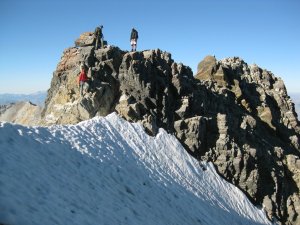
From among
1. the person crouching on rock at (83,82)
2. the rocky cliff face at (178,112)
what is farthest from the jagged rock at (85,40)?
the person crouching on rock at (83,82)

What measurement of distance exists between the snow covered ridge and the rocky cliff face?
91.3 inches

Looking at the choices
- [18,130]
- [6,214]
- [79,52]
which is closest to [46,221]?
[6,214]

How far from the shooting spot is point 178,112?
40.1 m

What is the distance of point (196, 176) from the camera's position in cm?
3475

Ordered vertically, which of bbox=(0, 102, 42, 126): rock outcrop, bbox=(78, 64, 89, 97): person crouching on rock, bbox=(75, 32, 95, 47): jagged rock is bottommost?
bbox=(0, 102, 42, 126): rock outcrop

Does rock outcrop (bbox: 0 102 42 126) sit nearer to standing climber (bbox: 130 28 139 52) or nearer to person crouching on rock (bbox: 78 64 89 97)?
person crouching on rock (bbox: 78 64 89 97)

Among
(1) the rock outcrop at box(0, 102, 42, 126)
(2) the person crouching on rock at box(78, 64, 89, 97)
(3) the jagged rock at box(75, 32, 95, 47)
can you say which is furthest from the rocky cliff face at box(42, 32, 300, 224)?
(1) the rock outcrop at box(0, 102, 42, 126)

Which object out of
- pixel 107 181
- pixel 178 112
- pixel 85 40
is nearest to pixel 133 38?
pixel 85 40

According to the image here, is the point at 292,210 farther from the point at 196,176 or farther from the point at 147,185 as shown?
the point at 147,185

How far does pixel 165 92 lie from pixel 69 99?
11015mm

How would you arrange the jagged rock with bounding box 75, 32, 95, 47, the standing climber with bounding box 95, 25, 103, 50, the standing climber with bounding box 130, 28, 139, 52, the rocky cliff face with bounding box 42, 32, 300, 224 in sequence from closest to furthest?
the rocky cliff face with bounding box 42, 32, 300, 224 < the standing climber with bounding box 130, 28, 139, 52 < the standing climber with bounding box 95, 25, 103, 50 < the jagged rock with bounding box 75, 32, 95, 47

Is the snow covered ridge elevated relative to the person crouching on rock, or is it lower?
lower

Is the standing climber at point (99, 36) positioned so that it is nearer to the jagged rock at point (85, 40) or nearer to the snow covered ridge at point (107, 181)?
the jagged rock at point (85, 40)

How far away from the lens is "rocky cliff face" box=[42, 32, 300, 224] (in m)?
35.7
